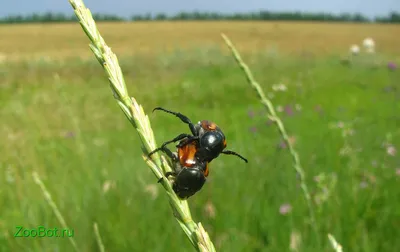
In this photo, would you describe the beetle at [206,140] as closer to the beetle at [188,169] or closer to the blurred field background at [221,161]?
the beetle at [188,169]

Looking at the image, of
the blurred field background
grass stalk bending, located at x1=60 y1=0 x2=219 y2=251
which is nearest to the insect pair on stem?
grass stalk bending, located at x1=60 y1=0 x2=219 y2=251

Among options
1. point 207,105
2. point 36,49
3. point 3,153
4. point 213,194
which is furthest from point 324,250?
point 36,49

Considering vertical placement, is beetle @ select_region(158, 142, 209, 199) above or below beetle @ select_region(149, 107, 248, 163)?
below

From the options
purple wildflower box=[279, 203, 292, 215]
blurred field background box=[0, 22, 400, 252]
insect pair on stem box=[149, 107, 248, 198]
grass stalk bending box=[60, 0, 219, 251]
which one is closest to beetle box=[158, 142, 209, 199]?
insect pair on stem box=[149, 107, 248, 198]

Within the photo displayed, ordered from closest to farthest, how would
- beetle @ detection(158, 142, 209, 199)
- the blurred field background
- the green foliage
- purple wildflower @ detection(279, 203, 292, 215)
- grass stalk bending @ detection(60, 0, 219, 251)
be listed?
grass stalk bending @ detection(60, 0, 219, 251) < beetle @ detection(158, 142, 209, 199) < the green foliage < the blurred field background < purple wildflower @ detection(279, 203, 292, 215)

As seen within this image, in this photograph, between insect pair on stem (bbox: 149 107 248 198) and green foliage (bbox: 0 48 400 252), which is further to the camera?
green foliage (bbox: 0 48 400 252)

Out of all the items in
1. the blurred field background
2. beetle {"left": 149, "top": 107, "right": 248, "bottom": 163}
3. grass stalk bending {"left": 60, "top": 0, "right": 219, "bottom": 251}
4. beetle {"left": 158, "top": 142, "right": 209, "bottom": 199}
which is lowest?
the blurred field background

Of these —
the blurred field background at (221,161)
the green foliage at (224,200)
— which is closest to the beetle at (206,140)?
the blurred field background at (221,161)

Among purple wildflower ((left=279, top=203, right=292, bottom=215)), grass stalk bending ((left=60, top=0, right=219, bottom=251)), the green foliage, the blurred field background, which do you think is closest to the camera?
grass stalk bending ((left=60, top=0, right=219, bottom=251))

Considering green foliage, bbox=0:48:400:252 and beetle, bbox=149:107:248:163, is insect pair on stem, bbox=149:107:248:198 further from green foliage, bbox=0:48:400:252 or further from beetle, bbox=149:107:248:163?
green foliage, bbox=0:48:400:252
